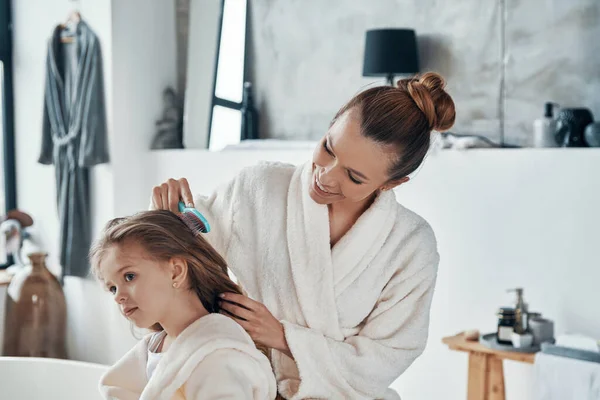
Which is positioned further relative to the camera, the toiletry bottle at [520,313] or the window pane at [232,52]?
the window pane at [232,52]

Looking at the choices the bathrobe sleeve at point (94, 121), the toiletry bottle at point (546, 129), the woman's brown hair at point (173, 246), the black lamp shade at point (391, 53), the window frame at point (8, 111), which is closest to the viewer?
the woman's brown hair at point (173, 246)

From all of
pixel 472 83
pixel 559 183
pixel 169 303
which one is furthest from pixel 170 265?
pixel 472 83

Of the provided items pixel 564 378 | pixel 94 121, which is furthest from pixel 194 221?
pixel 94 121

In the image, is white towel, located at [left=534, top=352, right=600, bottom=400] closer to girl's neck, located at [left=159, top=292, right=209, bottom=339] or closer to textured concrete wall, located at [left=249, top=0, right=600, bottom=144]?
textured concrete wall, located at [left=249, top=0, right=600, bottom=144]

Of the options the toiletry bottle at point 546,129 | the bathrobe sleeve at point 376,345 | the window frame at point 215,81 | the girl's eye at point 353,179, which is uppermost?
the window frame at point 215,81

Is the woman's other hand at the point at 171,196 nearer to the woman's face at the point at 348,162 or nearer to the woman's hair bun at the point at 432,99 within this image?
the woman's face at the point at 348,162

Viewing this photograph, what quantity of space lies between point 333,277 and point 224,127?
2423mm

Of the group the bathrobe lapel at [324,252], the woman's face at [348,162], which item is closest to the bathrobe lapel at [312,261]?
the bathrobe lapel at [324,252]

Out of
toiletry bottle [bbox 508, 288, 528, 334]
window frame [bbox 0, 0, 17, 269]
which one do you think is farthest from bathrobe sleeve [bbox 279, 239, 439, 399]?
window frame [bbox 0, 0, 17, 269]

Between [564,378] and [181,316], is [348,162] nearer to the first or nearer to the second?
[181,316]

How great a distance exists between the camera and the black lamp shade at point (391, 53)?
125 inches

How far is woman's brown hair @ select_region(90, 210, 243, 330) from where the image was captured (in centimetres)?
147

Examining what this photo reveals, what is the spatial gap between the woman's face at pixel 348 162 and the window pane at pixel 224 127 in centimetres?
247

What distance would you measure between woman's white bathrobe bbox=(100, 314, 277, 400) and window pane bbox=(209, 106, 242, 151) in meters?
2.59
